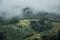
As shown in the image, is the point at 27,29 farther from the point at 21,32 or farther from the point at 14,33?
the point at 14,33

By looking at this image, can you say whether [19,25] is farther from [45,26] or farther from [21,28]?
[45,26]

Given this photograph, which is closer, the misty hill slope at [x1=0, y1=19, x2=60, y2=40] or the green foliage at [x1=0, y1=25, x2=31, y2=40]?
the green foliage at [x1=0, y1=25, x2=31, y2=40]

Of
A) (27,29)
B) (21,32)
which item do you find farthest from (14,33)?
(27,29)

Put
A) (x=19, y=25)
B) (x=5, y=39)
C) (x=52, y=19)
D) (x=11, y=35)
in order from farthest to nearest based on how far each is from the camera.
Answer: (x=52, y=19) → (x=19, y=25) → (x=11, y=35) → (x=5, y=39)

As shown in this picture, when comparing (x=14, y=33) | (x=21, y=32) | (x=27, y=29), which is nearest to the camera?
(x=14, y=33)

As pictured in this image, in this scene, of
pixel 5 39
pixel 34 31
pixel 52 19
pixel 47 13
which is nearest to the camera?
pixel 5 39

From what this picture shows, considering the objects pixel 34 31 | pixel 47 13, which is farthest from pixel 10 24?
pixel 47 13

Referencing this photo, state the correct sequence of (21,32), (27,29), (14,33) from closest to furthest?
(14,33) < (21,32) < (27,29)

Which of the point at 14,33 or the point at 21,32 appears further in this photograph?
the point at 21,32

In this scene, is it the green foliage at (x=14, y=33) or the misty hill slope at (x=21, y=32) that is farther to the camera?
the misty hill slope at (x=21, y=32)

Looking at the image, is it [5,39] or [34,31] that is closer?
[5,39]
